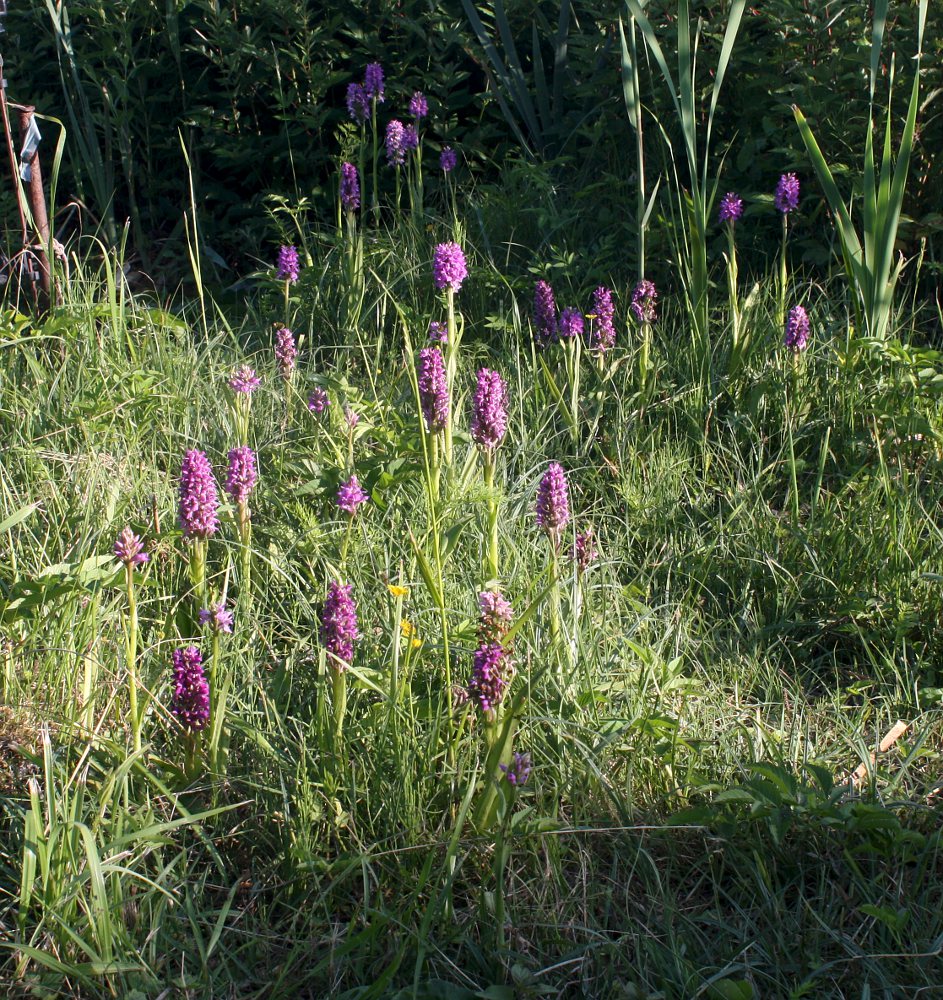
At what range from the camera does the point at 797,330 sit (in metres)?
3.04

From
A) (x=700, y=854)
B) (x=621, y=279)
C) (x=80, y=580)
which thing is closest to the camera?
(x=700, y=854)

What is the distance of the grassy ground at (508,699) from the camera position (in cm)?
162

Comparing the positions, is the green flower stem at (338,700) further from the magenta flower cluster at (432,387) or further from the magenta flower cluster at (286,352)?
the magenta flower cluster at (286,352)

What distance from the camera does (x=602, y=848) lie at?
1826 millimetres

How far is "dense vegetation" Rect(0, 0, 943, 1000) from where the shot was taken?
166 cm

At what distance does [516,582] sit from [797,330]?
122 centimetres

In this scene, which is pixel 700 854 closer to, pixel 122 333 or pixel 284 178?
pixel 122 333

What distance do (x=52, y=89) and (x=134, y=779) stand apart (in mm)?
4469

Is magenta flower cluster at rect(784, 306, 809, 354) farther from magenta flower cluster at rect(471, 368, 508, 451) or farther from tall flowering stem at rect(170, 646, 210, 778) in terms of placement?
tall flowering stem at rect(170, 646, 210, 778)

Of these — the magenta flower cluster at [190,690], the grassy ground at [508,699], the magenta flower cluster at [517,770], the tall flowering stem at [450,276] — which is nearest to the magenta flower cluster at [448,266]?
the tall flowering stem at [450,276]

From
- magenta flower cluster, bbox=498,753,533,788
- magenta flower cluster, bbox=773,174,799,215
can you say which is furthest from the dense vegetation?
magenta flower cluster, bbox=773,174,799,215

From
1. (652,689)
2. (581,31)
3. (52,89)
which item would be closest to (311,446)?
(652,689)

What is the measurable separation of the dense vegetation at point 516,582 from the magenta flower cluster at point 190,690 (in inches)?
0.5

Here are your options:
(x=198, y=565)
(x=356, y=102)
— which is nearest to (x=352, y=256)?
(x=356, y=102)
